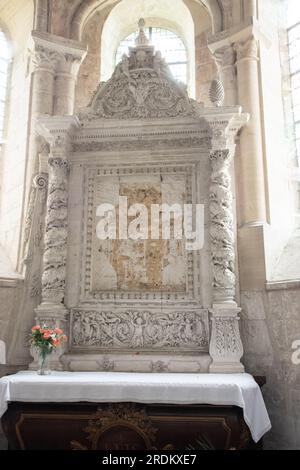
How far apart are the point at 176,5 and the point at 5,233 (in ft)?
19.4

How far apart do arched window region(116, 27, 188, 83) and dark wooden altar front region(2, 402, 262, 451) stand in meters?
7.14

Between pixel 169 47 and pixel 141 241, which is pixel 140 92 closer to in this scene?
pixel 141 241

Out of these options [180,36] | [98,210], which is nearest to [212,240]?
[98,210]

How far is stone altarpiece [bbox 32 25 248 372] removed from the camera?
6.61 m

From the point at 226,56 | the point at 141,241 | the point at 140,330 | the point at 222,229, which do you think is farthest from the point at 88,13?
the point at 140,330

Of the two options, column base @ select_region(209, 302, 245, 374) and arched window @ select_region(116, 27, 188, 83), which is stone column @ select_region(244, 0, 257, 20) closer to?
arched window @ select_region(116, 27, 188, 83)

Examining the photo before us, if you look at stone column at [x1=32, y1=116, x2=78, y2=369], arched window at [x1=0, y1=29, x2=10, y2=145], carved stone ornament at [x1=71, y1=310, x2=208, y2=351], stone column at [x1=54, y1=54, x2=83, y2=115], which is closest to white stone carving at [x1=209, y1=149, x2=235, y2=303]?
carved stone ornament at [x1=71, y1=310, x2=208, y2=351]

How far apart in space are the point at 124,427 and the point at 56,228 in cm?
296

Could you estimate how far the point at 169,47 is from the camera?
1052 centimetres

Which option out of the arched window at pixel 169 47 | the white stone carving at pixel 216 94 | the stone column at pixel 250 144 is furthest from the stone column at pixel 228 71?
the arched window at pixel 169 47

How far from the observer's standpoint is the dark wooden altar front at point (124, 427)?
17.3ft

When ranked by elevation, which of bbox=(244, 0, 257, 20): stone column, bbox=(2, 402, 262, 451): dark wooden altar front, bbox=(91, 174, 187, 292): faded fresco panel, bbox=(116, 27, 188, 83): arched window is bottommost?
bbox=(2, 402, 262, 451): dark wooden altar front

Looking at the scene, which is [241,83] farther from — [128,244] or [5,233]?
[5,233]

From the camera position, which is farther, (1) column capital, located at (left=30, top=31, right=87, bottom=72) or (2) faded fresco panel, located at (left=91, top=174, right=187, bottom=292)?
(1) column capital, located at (left=30, top=31, right=87, bottom=72)
